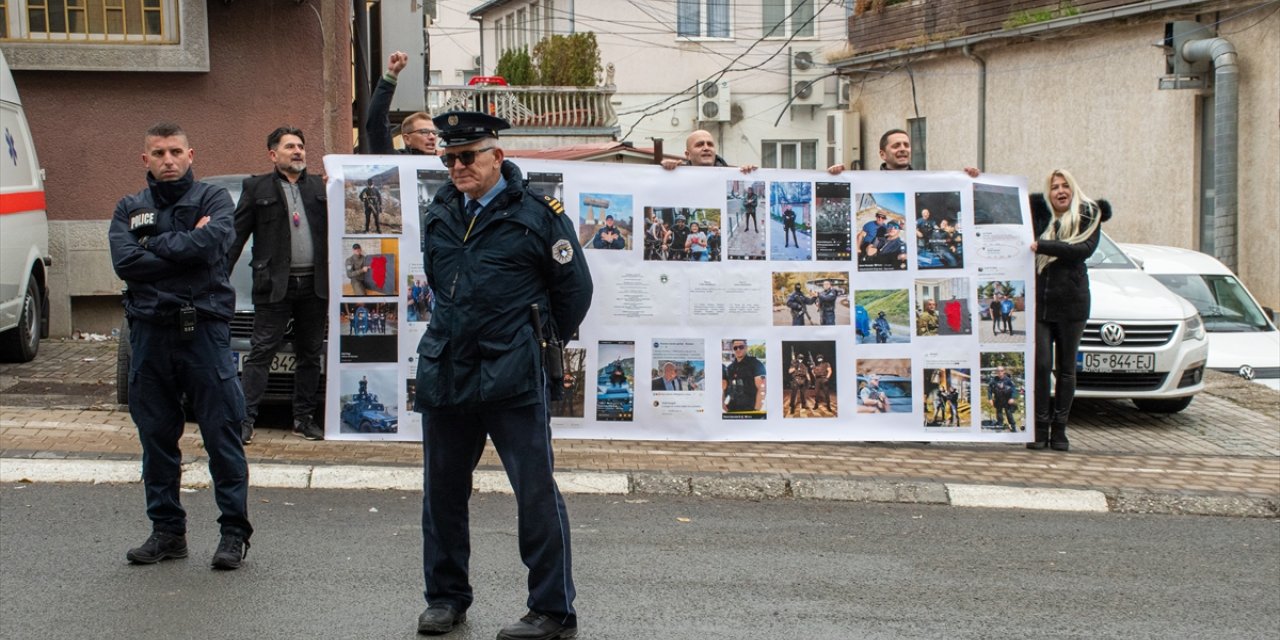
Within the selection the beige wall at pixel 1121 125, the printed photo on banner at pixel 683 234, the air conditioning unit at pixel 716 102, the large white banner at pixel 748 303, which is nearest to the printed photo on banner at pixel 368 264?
the large white banner at pixel 748 303

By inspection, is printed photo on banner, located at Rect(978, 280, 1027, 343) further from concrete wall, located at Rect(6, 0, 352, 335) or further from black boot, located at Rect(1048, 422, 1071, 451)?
concrete wall, located at Rect(6, 0, 352, 335)

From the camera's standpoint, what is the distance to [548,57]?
3519cm

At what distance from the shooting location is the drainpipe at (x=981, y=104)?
25.2 meters

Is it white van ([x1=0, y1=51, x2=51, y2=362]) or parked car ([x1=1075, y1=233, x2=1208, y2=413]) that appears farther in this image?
white van ([x1=0, y1=51, x2=51, y2=362])

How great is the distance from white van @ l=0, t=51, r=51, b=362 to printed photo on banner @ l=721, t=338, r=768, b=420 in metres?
6.13

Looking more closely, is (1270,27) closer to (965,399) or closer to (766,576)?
(965,399)

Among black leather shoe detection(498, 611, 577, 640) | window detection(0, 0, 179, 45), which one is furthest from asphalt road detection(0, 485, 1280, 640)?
window detection(0, 0, 179, 45)

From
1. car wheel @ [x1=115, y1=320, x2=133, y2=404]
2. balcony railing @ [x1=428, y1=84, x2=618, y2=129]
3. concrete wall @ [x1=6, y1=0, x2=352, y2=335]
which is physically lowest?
car wheel @ [x1=115, y1=320, x2=133, y2=404]

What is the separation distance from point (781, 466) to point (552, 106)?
86.5ft

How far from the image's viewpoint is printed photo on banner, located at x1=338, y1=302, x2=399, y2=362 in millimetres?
8797

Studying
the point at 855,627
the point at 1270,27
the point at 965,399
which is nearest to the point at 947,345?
the point at 965,399

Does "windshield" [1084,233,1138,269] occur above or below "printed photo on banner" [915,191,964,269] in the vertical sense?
below

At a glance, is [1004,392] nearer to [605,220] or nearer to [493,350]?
[605,220]

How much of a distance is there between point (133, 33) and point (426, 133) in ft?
19.8
